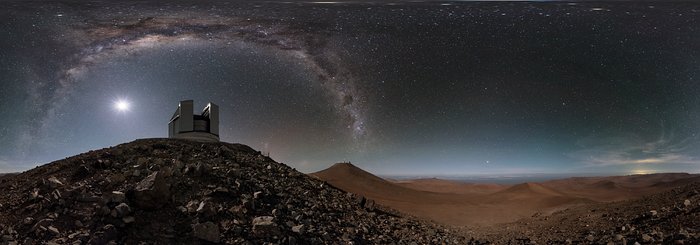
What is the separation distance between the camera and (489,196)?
95.2ft

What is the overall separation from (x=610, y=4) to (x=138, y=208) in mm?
15448

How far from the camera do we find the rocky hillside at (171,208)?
23.7ft

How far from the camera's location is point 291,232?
838 centimetres

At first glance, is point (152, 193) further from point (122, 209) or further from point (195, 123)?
point (195, 123)

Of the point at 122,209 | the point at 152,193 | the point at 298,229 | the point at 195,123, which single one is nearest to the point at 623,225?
the point at 298,229

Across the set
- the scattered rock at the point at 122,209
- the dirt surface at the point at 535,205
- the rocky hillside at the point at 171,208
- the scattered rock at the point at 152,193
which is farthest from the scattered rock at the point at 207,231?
the dirt surface at the point at 535,205

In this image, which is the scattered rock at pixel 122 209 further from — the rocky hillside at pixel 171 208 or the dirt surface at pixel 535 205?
the dirt surface at pixel 535 205

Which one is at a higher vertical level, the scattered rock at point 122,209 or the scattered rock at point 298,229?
the scattered rock at point 122,209

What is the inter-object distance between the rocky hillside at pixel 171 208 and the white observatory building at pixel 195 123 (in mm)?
4736

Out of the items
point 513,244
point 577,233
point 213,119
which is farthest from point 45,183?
point 577,233

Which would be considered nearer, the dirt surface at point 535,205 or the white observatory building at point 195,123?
the dirt surface at point 535,205

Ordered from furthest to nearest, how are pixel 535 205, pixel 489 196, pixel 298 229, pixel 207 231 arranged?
pixel 489 196
pixel 535 205
pixel 298 229
pixel 207 231

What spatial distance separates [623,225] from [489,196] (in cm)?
1852

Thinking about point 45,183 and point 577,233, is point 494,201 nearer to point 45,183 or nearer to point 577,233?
point 577,233
